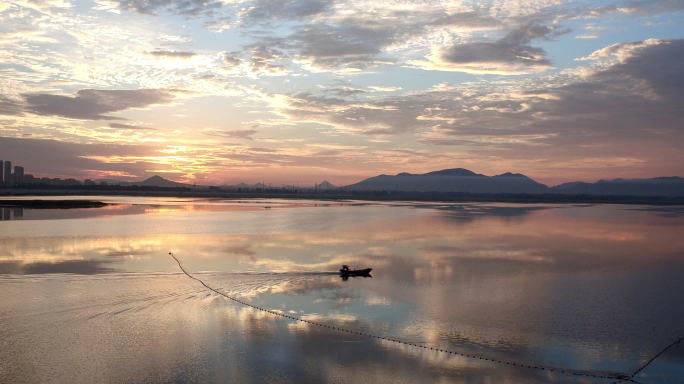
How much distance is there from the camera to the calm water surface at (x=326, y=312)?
387 inches

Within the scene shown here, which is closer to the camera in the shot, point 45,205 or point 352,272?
point 352,272

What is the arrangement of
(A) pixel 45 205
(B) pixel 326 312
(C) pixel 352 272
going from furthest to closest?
1. (A) pixel 45 205
2. (C) pixel 352 272
3. (B) pixel 326 312

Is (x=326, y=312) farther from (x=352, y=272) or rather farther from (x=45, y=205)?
(x=45, y=205)

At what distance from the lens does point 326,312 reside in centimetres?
→ 1356

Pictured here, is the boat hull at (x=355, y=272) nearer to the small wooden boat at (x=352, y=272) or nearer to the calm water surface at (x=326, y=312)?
the small wooden boat at (x=352, y=272)

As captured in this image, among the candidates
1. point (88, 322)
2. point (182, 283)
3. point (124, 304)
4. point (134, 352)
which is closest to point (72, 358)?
point (134, 352)

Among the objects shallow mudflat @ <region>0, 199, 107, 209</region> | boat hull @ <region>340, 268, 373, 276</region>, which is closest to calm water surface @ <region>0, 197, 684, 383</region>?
boat hull @ <region>340, 268, 373, 276</region>

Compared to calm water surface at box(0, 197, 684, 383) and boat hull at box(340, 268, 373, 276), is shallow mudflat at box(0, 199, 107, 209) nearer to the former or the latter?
calm water surface at box(0, 197, 684, 383)

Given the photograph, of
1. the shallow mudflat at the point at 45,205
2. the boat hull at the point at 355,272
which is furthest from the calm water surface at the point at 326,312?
the shallow mudflat at the point at 45,205

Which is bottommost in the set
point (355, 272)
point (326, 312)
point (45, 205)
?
point (326, 312)

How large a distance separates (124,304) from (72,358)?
3705 millimetres

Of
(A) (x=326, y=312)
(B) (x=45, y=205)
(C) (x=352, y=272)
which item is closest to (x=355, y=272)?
(C) (x=352, y=272)

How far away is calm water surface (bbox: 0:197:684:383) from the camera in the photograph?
982cm

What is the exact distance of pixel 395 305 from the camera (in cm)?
1440
